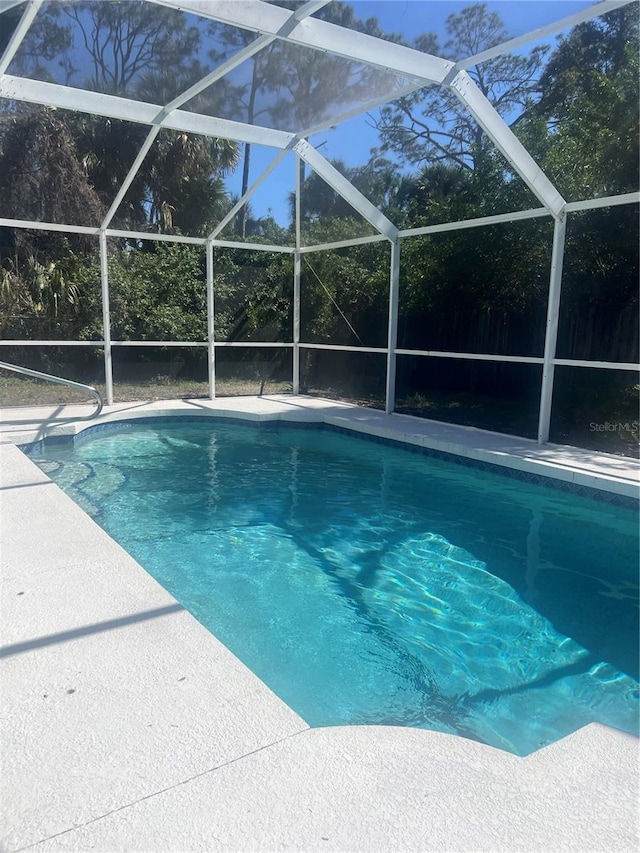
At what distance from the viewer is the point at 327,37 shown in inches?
184

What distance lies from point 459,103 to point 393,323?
2.86 meters

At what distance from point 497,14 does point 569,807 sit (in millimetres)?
5511

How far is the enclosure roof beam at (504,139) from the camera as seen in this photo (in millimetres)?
5195

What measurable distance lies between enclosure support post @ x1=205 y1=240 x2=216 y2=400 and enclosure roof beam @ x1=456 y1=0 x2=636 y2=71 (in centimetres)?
520

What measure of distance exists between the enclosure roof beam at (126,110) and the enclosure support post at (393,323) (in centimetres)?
211

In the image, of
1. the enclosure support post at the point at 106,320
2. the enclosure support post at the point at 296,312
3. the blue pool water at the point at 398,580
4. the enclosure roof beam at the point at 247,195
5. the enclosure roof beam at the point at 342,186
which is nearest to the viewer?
the blue pool water at the point at 398,580

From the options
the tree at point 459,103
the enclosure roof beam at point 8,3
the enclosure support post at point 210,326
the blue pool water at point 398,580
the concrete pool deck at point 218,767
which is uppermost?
the tree at point 459,103

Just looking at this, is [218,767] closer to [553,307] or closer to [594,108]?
[553,307]

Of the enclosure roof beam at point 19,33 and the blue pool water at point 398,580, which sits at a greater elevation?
the enclosure roof beam at point 19,33

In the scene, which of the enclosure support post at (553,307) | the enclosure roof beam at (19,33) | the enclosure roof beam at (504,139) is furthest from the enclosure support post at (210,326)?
the enclosure support post at (553,307)

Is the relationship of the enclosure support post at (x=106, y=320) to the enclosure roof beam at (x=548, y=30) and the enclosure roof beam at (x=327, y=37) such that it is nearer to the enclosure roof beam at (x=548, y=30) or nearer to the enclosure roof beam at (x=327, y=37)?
the enclosure roof beam at (x=327, y=37)

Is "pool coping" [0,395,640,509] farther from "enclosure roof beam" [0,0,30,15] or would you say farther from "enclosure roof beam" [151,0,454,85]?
"enclosure roof beam" [0,0,30,15]

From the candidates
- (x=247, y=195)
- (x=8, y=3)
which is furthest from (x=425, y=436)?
(x=8, y=3)

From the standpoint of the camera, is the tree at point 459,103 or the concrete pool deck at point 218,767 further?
the tree at point 459,103
